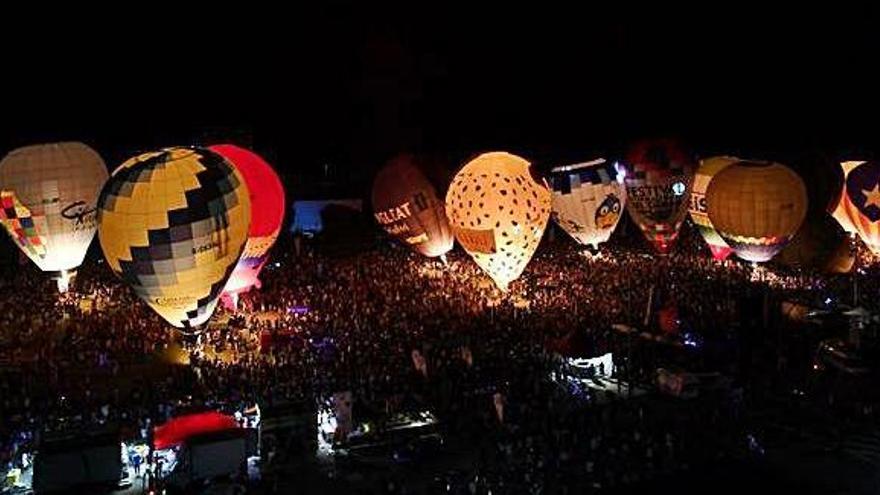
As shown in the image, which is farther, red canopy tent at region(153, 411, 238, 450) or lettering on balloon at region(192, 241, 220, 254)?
lettering on balloon at region(192, 241, 220, 254)

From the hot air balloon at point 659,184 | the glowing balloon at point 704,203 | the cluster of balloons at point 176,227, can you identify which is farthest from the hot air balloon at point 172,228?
the glowing balloon at point 704,203

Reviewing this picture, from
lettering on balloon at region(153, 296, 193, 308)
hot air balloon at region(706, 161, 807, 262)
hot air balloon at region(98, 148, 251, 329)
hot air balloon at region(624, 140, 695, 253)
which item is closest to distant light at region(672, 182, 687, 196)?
hot air balloon at region(624, 140, 695, 253)

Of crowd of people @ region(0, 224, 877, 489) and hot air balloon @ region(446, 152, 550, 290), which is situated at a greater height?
hot air balloon @ region(446, 152, 550, 290)

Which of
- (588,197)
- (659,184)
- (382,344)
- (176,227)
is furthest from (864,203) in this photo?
(176,227)

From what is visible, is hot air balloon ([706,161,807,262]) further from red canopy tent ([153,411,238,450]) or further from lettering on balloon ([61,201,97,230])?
lettering on balloon ([61,201,97,230])

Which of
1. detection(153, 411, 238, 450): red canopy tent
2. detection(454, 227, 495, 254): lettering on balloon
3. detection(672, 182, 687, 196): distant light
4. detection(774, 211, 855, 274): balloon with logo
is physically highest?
detection(672, 182, 687, 196): distant light

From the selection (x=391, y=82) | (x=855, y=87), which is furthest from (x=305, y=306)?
(x=855, y=87)

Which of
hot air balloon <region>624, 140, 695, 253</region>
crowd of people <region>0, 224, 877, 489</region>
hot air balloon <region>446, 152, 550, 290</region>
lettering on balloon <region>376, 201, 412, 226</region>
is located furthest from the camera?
lettering on balloon <region>376, 201, 412, 226</region>
